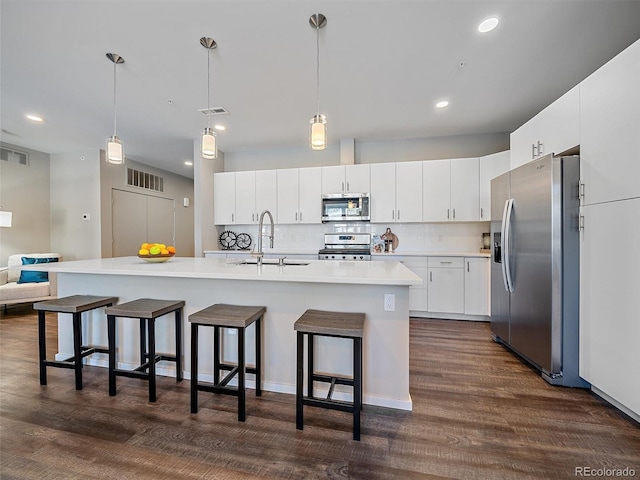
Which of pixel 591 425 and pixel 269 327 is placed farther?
pixel 269 327

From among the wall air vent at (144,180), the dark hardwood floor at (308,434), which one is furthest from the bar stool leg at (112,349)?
the wall air vent at (144,180)

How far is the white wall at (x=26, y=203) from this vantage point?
183 inches

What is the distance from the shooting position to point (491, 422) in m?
1.70

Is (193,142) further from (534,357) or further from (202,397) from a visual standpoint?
(534,357)

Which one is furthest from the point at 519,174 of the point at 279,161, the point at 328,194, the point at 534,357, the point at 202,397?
the point at 279,161

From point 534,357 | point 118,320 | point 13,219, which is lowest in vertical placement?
point 534,357

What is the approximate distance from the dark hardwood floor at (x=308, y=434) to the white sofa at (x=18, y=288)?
2.37m

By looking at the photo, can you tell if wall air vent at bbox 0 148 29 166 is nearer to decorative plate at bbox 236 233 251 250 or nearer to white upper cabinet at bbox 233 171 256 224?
white upper cabinet at bbox 233 171 256 224

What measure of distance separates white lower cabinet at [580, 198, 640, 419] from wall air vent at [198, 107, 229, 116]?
12.1ft

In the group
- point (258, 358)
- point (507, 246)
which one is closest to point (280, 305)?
point (258, 358)

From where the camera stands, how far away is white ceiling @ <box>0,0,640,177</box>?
6.36 feet

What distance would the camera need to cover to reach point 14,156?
15.7 feet

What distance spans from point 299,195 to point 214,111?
5.59ft

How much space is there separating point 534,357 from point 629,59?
7.10 feet
